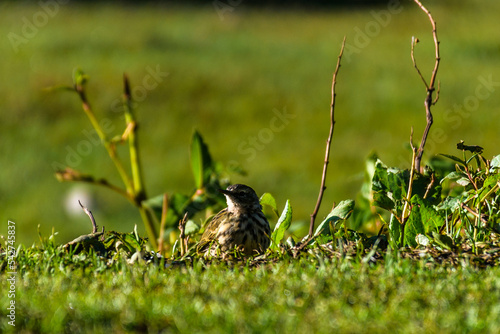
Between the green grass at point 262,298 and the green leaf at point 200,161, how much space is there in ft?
5.44

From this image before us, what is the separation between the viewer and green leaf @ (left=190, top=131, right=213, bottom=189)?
6109 millimetres

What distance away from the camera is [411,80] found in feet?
67.4

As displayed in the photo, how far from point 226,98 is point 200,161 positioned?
13172 millimetres

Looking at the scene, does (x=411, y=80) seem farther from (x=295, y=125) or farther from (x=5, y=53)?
(x=5, y=53)

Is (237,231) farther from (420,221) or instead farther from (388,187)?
(420,221)

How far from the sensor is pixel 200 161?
20.1ft

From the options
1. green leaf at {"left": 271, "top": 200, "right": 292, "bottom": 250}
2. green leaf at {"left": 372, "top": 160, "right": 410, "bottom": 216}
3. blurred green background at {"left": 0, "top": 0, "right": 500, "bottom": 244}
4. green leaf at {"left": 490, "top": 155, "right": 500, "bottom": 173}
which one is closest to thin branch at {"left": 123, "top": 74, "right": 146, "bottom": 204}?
green leaf at {"left": 271, "top": 200, "right": 292, "bottom": 250}

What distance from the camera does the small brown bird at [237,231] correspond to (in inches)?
221

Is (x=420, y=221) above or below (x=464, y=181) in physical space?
below

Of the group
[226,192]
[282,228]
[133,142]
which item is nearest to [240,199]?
[226,192]

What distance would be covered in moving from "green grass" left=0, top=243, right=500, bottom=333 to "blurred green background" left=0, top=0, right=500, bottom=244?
8.45 meters

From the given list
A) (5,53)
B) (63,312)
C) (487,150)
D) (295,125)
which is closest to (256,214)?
(63,312)

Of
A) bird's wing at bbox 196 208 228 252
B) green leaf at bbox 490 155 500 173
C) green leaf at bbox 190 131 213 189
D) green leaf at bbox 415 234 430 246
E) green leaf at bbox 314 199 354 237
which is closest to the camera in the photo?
green leaf at bbox 415 234 430 246

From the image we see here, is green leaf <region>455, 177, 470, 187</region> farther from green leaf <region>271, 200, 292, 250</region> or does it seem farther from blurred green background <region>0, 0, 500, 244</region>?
blurred green background <region>0, 0, 500, 244</region>
